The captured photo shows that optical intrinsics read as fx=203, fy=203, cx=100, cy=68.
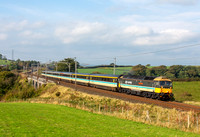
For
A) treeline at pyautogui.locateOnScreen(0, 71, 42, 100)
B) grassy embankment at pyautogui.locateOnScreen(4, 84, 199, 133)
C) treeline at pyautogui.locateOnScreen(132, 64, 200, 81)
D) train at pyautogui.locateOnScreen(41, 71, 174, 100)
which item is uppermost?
treeline at pyautogui.locateOnScreen(132, 64, 200, 81)

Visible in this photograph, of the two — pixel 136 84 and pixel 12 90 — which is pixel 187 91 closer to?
pixel 136 84

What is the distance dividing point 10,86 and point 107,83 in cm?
5241

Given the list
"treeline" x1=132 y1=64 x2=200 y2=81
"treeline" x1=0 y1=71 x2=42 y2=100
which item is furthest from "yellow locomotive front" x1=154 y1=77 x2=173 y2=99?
"treeline" x1=132 y1=64 x2=200 y2=81

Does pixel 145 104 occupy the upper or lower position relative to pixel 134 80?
lower

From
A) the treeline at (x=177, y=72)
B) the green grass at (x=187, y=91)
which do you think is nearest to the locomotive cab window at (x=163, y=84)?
the green grass at (x=187, y=91)

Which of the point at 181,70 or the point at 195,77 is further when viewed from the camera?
the point at 181,70

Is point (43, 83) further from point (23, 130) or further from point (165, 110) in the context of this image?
point (23, 130)

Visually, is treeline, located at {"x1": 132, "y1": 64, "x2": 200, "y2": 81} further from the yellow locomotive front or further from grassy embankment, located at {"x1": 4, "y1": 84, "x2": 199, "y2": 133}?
the yellow locomotive front

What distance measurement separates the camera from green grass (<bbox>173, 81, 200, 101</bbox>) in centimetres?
5242

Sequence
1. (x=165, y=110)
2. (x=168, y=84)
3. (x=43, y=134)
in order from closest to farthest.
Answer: (x=43, y=134) < (x=165, y=110) < (x=168, y=84)

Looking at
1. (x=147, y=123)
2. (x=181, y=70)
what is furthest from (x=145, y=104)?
(x=181, y=70)

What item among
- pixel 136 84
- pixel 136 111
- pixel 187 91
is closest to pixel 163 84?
pixel 136 84

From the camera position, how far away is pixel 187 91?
190 feet

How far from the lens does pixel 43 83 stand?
70.4 m
